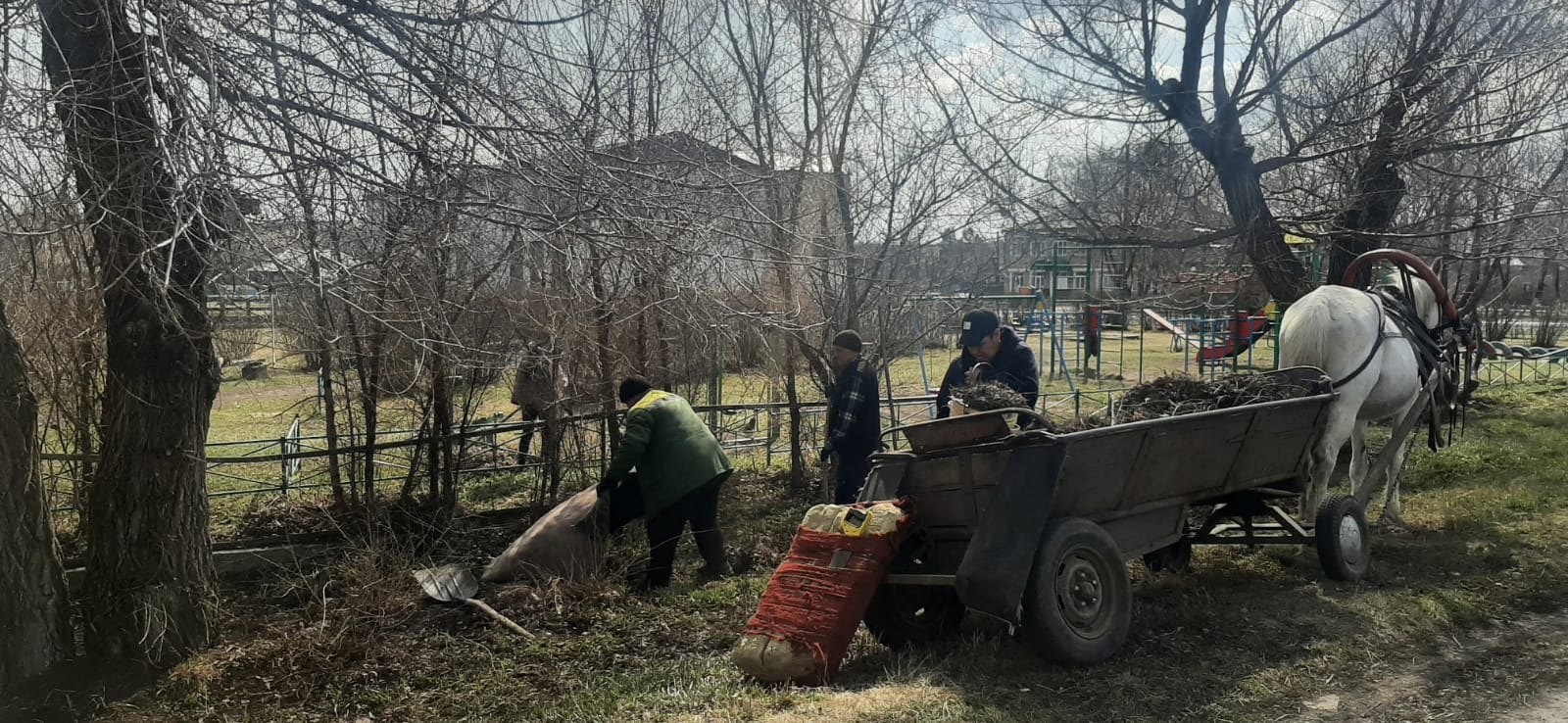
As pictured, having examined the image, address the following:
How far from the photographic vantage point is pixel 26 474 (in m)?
5.03

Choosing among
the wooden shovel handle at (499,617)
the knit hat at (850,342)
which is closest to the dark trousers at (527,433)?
the wooden shovel handle at (499,617)

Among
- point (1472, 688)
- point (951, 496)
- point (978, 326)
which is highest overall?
point (978, 326)

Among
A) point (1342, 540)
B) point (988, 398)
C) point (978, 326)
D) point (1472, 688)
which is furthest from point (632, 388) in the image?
point (1472, 688)

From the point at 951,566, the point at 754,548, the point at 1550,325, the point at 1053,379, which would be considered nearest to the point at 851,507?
the point at 951,566

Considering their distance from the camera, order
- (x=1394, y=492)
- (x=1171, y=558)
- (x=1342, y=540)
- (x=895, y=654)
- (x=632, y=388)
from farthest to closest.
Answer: (x=1394, y=492) < (x=632, y=388) < (x=1171, y=558) < (x=1342, y=540) < (x=895, y=654)

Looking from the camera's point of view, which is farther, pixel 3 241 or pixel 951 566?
pixel 3 241

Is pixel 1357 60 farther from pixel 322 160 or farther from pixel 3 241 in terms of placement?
pixel 3 241

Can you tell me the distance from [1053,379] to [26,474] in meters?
21.3

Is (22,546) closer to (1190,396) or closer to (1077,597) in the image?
(1077,597)

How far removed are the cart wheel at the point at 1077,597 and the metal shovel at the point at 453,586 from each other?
9.98ft

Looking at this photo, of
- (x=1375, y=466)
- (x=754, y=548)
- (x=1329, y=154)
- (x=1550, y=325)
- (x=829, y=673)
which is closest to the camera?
(x=829, y=673)

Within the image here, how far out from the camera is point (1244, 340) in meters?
21.6

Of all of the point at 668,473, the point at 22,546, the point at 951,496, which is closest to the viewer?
the point at 22,546

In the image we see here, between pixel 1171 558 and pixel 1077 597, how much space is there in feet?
6.71
